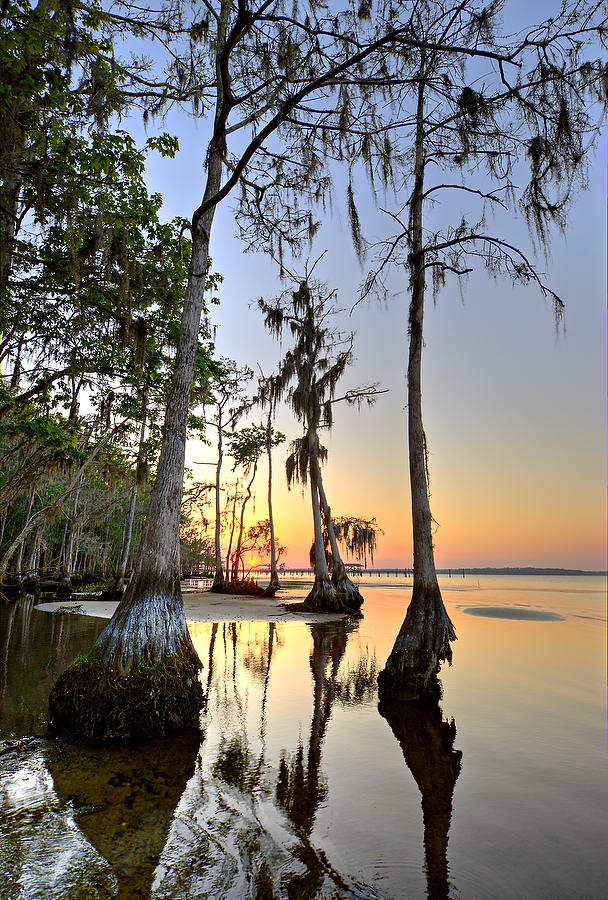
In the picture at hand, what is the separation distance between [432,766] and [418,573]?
3140 millimetres

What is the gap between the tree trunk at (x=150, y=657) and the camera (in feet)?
15.7

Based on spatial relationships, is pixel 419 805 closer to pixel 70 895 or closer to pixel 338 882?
pixel 338 882

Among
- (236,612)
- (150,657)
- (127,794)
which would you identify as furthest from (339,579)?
(127,794)

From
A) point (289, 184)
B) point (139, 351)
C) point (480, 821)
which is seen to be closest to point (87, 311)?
point (139, 351)

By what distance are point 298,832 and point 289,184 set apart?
28.0 ft

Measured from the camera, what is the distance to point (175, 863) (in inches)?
106

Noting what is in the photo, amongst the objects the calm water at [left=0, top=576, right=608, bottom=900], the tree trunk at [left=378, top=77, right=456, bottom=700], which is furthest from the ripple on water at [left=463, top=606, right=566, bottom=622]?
the tree trunk at [left=378, top=77, right=456, bottom=700]

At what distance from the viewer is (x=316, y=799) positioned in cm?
372

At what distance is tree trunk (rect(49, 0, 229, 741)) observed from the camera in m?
4.79

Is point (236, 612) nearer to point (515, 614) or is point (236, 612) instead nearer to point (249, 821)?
point (515, 614)

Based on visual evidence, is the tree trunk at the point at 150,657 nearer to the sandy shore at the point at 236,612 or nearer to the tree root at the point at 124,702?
the tree root at the point at 124,702

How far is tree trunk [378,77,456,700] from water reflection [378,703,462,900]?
0.35 meters

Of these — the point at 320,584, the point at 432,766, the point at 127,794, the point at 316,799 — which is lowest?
the point at 320,584

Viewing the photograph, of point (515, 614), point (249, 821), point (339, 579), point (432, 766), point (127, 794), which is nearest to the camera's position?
point (249, 821)
